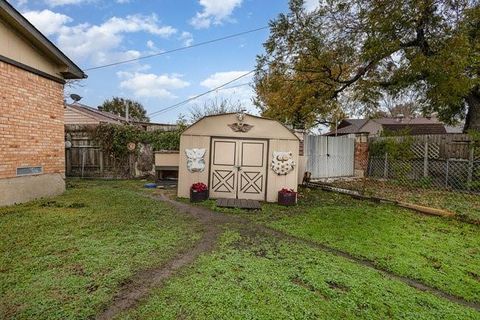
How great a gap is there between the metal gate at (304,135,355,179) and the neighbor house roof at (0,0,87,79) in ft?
27.4

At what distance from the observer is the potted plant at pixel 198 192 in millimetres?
7332

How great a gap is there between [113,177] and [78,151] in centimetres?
186

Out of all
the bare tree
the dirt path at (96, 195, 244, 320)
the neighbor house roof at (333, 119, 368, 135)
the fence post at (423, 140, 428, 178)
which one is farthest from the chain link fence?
the neighbor house roof at (333, 119, 368, 135)

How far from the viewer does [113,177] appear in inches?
452

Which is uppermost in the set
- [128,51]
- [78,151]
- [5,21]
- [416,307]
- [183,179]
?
[128,51]

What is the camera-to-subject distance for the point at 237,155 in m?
7.69

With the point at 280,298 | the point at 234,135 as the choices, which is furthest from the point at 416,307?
the point at 234,135

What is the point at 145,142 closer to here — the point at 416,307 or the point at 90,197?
the point at 90,197

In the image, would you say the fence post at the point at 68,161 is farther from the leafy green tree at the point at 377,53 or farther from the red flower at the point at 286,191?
the red flower at the point at 286,191

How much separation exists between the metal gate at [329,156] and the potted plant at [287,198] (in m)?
3.71

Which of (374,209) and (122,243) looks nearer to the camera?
(122,243)

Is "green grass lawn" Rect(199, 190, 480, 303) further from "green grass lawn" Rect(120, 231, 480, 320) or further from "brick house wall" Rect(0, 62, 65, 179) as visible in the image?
"brick house wall" Rect(0, 62, 65, 179)

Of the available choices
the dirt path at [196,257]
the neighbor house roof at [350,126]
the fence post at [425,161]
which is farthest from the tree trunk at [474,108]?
the neighbor house roof at [350,126]

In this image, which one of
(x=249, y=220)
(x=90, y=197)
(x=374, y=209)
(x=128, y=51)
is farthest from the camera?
(x=128, y=51)
